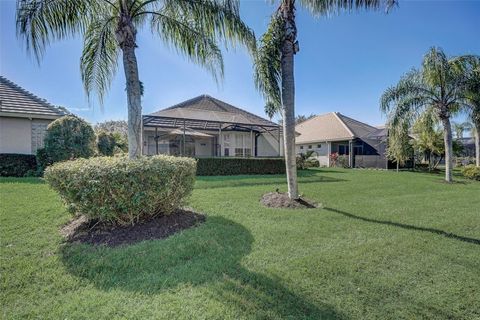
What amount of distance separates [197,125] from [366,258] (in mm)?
18360

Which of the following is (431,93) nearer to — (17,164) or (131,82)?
(131,82)

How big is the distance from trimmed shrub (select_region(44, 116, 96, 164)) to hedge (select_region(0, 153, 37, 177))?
1.60 meters

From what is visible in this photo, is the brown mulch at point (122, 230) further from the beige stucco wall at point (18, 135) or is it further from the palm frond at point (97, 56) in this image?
the beige stucco wall at point (18, 135)

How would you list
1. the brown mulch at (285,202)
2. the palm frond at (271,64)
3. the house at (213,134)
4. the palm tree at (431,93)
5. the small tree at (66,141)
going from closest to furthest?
the brown mulch at (285,202) → the palm frond at (271,64) → the small tree at (66,141) → the palm tree at (431,93) → the house at (213,134)

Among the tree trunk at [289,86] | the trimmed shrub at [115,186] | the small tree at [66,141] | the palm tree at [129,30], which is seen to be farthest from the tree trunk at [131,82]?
the small tree at [66,141]

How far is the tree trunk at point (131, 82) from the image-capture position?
5.82 metres

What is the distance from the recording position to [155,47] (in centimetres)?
806

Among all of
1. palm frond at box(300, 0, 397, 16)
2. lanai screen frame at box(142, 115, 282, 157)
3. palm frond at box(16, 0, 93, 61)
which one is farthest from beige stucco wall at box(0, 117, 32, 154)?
palm frond at box(300, 0, 397, 16)

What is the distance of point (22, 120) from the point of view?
43.5 ft

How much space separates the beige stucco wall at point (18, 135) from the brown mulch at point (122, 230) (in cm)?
1095

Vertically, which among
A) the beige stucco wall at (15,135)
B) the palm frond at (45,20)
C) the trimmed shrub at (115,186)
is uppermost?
the palm frond at (45,20)

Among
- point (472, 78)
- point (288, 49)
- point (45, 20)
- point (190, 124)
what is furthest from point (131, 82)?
point (472, 78)

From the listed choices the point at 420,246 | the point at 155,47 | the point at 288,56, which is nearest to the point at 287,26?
the point at 288,56

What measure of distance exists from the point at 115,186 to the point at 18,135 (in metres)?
12.6
